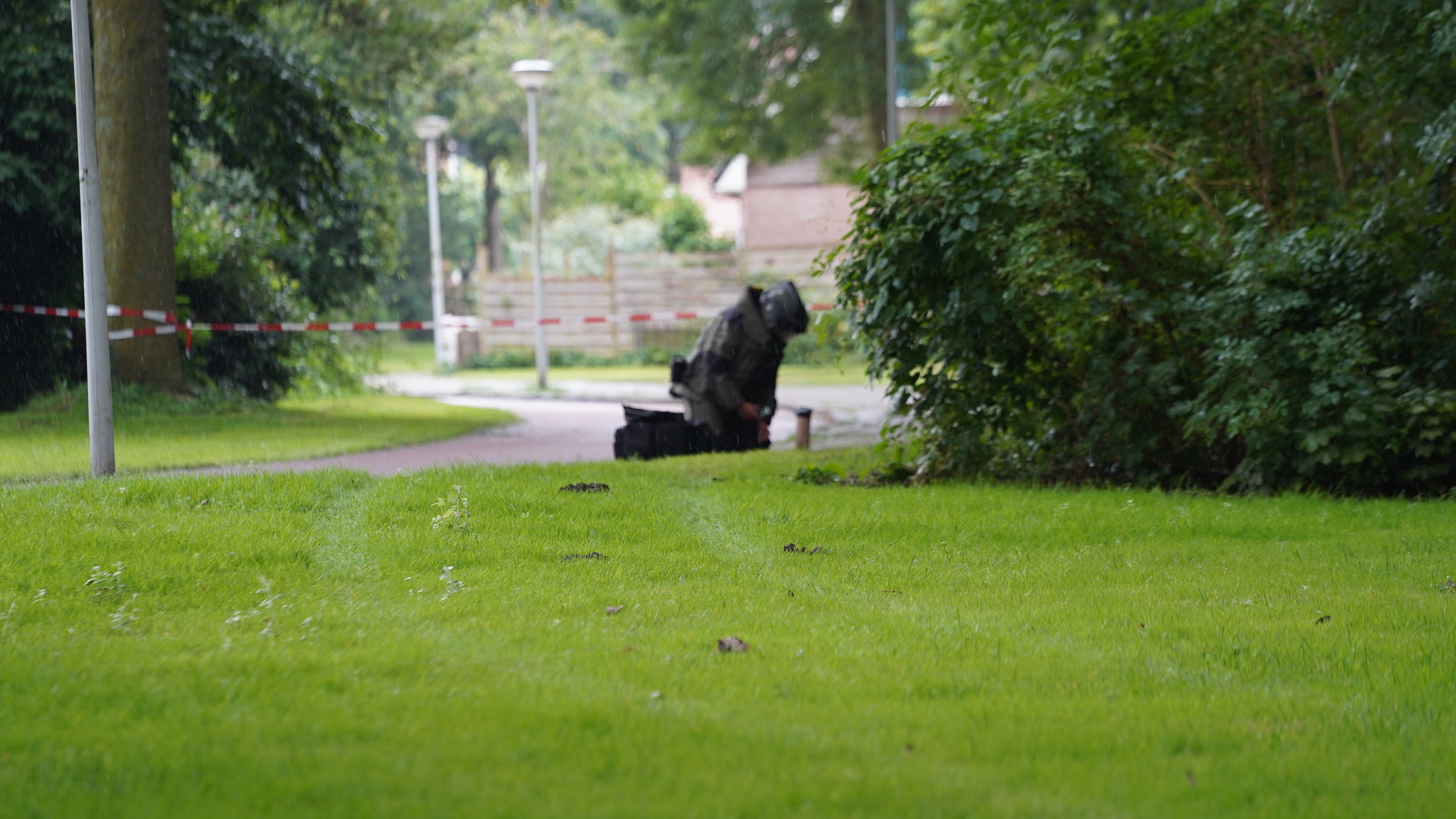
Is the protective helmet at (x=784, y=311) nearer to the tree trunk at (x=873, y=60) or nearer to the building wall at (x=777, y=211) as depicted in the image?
the tree trunk at (x=873, y=60)

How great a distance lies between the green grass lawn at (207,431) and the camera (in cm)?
1142

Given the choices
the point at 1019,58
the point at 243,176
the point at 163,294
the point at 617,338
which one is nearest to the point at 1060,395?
the point at 1019,58

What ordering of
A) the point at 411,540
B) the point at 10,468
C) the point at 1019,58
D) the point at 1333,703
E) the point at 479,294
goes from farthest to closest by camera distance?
the point at 479,294 → the point at 1019,58 → the point at 10,468 → the point at 411,540 → the point at 1333,703

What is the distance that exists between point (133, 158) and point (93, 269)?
607 centimetres

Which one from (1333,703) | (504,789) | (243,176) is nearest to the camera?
(504,789)

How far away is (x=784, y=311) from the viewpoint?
1169 cm

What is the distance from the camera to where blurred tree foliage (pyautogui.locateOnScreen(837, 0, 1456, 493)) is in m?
9.42

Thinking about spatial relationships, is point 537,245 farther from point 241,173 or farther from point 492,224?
point 492,224

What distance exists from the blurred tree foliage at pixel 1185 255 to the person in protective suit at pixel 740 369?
1013 millimetres

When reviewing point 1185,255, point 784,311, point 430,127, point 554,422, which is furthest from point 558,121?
point 1185,255

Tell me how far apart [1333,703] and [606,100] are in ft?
158

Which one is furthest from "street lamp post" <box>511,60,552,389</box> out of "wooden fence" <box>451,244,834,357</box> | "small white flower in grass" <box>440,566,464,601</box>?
"small white flower in grass" <box>440,566,464,601</box>

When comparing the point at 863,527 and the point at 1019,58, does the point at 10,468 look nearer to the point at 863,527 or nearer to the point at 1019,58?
the point at 863,527

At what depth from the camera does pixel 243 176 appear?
21750mm
